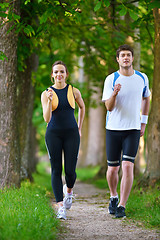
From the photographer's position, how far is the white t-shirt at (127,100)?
574 centimetres

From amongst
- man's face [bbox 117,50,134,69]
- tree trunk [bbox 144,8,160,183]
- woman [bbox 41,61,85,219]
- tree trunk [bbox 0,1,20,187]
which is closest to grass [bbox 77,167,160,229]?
tree trunk [bbox 144,8,160,183]

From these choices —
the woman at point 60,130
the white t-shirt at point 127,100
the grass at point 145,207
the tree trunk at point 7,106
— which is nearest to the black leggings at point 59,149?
the woman at point 60,130

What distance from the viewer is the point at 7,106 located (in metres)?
7.52

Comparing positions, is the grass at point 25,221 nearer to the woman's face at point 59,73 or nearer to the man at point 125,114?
the man at point 125,114

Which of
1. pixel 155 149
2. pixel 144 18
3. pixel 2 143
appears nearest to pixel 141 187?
pixel 155 149

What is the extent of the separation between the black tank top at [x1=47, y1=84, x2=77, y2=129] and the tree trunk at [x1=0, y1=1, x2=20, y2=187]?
203cm

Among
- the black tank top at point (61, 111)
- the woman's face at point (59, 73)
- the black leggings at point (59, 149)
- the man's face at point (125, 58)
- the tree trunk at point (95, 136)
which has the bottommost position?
the tree trunk at point (95, 136)

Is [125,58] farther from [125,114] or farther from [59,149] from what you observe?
[59,149]

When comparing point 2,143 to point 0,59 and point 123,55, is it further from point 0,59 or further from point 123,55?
point 123,55

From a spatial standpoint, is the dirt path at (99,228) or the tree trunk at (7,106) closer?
the dirt path at (99,228)

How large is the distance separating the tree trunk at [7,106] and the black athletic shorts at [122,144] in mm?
2388

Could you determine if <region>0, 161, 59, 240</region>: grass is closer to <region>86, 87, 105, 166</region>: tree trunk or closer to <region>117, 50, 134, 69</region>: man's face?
<region>117, 50, 134, 69</region>: man's face

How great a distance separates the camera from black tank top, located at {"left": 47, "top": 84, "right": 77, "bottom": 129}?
18.6ft

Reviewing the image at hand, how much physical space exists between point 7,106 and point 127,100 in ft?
9.03
